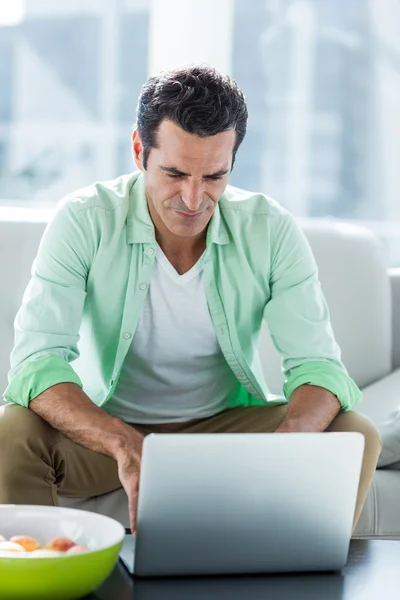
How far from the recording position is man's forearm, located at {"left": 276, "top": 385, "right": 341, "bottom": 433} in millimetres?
1877

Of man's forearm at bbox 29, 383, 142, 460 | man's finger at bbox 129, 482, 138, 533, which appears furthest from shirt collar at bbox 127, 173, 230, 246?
man's finger at bbox 129, 482, 138, 533

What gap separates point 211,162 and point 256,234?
11.1 inches

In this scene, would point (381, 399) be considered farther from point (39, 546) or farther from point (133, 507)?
point (39, 546)

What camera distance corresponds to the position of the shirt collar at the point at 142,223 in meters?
2.11

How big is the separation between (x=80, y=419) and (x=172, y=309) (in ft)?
1.39

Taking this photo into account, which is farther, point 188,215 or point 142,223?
point 142,223

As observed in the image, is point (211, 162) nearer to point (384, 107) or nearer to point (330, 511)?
point (330, 511)

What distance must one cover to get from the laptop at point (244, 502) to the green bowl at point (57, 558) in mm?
62

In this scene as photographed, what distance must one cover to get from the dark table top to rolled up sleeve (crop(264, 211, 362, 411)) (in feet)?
2.17

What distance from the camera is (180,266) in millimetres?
2156

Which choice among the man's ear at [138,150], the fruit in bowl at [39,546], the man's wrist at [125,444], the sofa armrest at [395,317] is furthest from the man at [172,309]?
the sofa armrest at [395,317]

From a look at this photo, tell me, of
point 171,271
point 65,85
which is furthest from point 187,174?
point 65,85

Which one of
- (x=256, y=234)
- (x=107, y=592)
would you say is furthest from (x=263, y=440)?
(x=256, y=234)

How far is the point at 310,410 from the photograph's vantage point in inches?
75.1
